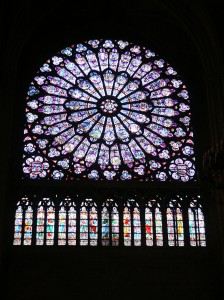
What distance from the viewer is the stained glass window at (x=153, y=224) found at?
48.5 feet

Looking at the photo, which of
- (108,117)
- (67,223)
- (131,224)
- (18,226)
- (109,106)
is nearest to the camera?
(18,226)

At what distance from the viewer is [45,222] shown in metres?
14.8

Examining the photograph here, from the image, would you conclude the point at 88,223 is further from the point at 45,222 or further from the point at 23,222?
the point at 23,222

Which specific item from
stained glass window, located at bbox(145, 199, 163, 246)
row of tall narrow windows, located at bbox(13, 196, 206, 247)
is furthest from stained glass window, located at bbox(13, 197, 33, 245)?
stained glass window, located at bbox(145, 199, 163, 246)

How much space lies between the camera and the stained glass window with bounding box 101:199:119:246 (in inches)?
579

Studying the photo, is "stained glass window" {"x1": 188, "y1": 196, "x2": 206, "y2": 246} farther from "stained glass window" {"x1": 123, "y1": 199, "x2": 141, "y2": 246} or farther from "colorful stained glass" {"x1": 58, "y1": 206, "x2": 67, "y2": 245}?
"colorful stained glass" {"x1": 58, "y1": 206, "x2": 67, "y2": 245}

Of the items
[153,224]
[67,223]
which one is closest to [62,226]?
[67,223]

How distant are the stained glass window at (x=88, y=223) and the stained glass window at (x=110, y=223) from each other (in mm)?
195

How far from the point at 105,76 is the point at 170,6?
268cm

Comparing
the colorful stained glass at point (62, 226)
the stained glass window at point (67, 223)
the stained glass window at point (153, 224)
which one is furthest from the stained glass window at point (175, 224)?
the colorful stained glass at point (62, 226)

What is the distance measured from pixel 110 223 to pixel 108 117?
326cm

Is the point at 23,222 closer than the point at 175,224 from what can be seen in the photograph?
Yes
